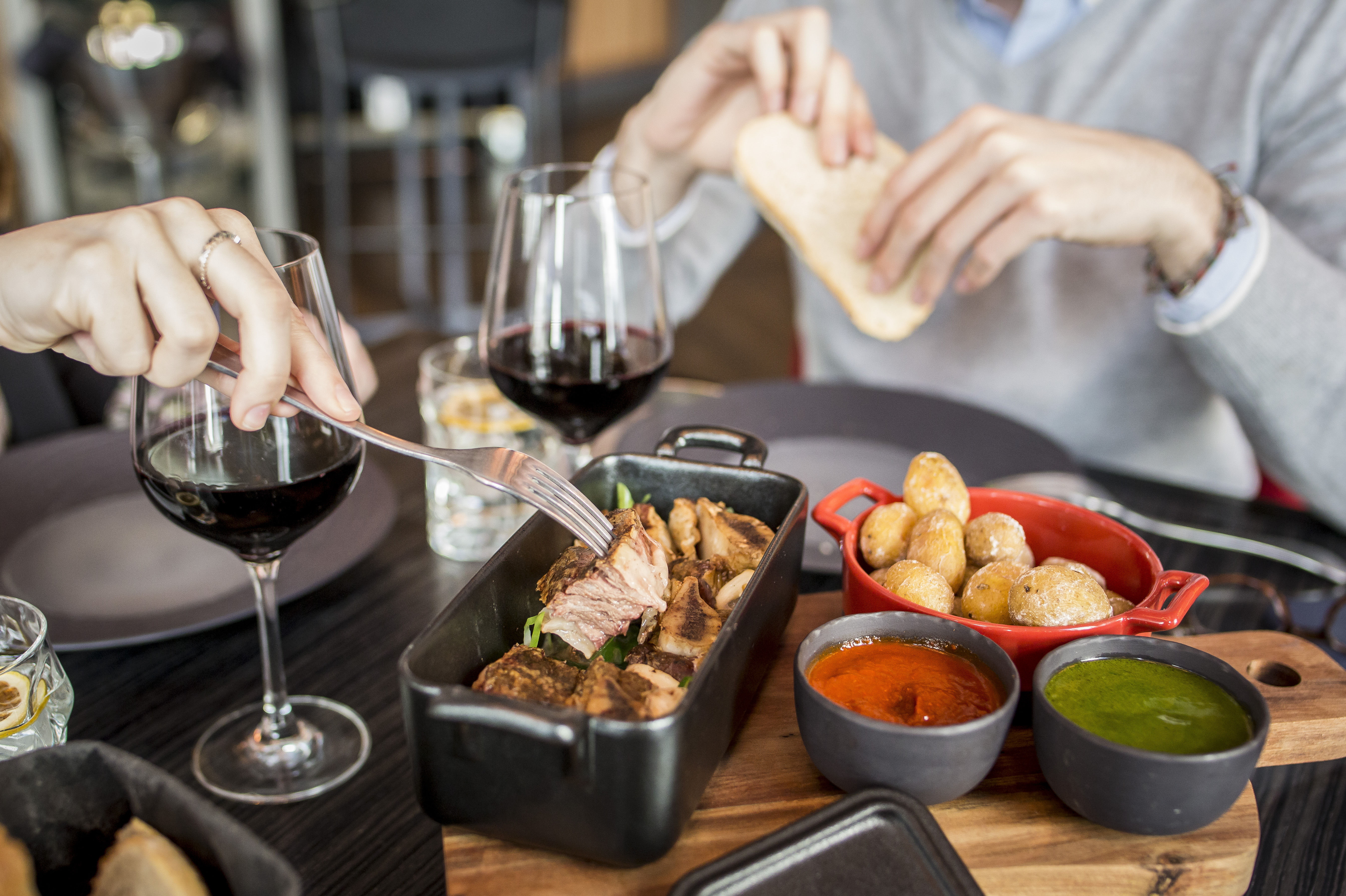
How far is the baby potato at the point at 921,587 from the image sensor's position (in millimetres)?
613

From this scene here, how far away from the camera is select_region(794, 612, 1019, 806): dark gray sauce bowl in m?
0.50

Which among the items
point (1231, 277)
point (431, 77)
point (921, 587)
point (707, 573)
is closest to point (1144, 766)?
point (921, 587)

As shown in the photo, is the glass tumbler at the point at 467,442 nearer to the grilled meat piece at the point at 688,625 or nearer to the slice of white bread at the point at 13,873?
the grilled meat piece at the point at 688,625

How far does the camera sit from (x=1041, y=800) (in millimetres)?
574

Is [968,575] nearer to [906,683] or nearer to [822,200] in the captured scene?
[906,683]

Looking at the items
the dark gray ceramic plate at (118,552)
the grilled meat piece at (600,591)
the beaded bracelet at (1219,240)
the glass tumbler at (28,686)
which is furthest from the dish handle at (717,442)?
the beaded bracelet at (1219,240)

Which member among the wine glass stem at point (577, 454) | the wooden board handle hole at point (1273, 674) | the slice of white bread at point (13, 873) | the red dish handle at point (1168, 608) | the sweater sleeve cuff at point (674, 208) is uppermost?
the sweater sleeve cuff at point (674, 208)

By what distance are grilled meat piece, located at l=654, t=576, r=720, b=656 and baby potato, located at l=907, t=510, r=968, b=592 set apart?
0.50ft

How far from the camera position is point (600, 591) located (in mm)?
579

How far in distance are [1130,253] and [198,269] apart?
1.33m

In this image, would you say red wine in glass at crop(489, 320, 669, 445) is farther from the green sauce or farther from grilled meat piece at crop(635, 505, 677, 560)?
the green sauce

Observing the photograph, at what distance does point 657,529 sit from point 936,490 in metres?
0.20

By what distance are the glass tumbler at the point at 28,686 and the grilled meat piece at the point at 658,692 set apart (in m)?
0.30

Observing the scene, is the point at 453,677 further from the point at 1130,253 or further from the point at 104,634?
the point at 1130,253
